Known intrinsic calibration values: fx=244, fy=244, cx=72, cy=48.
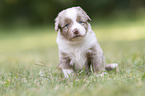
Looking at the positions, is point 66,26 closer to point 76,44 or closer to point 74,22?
point 74,22

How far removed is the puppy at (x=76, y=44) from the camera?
388cm

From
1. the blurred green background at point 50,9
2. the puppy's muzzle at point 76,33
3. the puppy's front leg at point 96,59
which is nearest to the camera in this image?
the puppy's muzzle at point 76,33

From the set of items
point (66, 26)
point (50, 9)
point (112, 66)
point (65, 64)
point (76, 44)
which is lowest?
point (112, 66)

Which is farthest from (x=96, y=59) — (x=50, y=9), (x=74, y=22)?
(x=50, y=9)

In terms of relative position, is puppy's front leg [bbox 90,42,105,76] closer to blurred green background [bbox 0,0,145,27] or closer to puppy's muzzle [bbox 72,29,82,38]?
puppy's muzzle [bbox 72,29,82,38]

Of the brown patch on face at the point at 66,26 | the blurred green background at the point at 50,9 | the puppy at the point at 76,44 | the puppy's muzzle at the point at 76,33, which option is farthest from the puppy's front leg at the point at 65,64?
the blurred green background at the point at 50,9

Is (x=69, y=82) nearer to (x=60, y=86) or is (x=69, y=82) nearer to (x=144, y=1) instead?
(x=60, y=86)

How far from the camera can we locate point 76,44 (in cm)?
406

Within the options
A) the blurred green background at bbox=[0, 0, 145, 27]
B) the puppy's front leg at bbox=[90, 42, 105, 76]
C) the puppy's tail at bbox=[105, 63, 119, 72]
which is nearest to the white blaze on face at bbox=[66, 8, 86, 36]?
the puppy's front leg at bbox=[90, 42, 105, 76]

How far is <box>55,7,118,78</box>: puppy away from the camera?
3885mm

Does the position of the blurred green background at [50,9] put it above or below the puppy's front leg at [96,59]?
above

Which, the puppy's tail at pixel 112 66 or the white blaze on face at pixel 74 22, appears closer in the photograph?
the white blaze on face at pixel 74 22

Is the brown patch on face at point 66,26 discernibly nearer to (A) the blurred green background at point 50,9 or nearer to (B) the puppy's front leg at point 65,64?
(B) the puppy's front leg at point 65,64

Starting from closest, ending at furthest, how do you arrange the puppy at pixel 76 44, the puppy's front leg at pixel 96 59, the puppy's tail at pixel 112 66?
the puppy at pixel 76 44 → the puppy's front leg at pixel 96 59 → the puppy's tail at pixel 112 66
